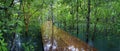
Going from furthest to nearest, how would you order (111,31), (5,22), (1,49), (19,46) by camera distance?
(111,31)
(19,46)
(5,22)
(1,49)

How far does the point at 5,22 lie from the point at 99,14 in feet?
61.9

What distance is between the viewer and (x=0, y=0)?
4.81 m

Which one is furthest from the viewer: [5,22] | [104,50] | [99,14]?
[99,14]

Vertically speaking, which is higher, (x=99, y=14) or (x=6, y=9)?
(x=6, y=9)

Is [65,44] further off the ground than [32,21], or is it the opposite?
[65,44]

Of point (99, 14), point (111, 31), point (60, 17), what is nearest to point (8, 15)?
point (99, 14)

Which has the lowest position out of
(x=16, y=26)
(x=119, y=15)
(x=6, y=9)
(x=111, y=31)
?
(x=111, y=31)

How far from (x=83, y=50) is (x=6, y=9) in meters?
4.50

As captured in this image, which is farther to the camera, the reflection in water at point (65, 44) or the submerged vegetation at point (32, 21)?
the reflection in water at point (65, 44)

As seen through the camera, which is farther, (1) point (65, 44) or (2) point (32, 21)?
(2) point (32, 21)

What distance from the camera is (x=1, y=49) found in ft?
9.71

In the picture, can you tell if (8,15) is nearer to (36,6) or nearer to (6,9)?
(6,9)

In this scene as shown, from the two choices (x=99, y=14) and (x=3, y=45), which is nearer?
(x=3, y=45)

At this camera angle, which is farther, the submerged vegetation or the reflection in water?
the reflection in water
